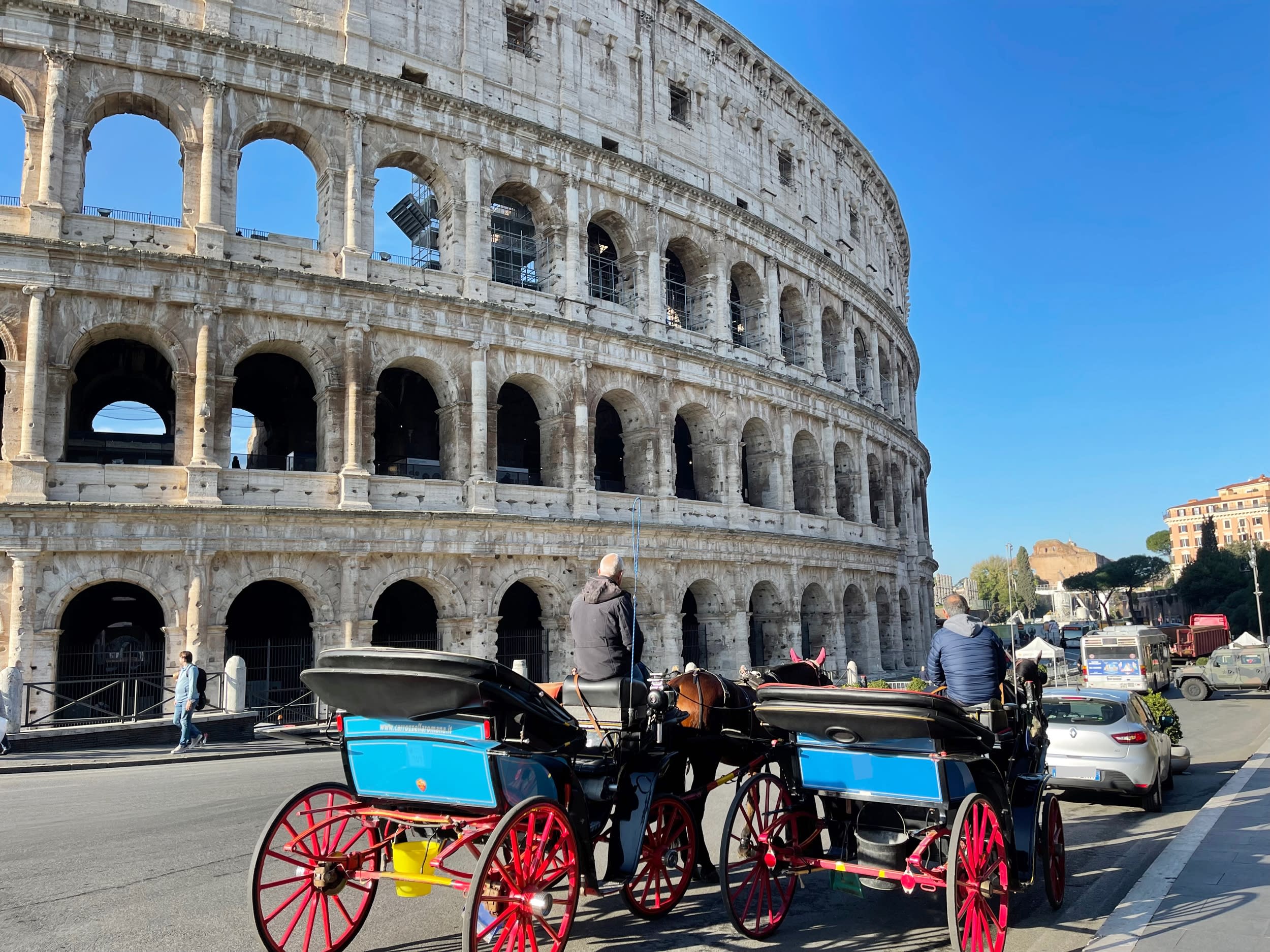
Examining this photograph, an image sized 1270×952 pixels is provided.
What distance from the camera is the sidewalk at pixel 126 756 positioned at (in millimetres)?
12219

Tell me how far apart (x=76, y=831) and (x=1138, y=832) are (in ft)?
32.3

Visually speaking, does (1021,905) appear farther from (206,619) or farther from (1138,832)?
(206,619)

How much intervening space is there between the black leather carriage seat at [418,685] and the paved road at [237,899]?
149 centimetres

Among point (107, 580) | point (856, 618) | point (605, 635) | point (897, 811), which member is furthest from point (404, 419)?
point (897, 811)

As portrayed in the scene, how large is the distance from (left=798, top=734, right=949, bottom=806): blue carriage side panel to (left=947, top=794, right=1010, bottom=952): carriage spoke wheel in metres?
0.21

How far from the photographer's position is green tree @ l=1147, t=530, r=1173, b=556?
122812 millimetres

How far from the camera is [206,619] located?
16297 millimetres

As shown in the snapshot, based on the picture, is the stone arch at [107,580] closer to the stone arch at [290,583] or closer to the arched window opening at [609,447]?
the stone arch at [290,583]

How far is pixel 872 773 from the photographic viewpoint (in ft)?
16.3

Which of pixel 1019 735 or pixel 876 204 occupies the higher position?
pixel 876 204

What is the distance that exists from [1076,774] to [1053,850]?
13.4ft

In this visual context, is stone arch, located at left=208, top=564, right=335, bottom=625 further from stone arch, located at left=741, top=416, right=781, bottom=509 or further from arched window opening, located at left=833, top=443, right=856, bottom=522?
arched window opening, located at left=833, top=443, right=856, bottom=522

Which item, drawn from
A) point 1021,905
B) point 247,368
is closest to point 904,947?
point 1021,905

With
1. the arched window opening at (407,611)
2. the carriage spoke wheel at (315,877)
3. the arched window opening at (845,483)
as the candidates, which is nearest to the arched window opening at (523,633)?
the arched window opening at (407,611)
